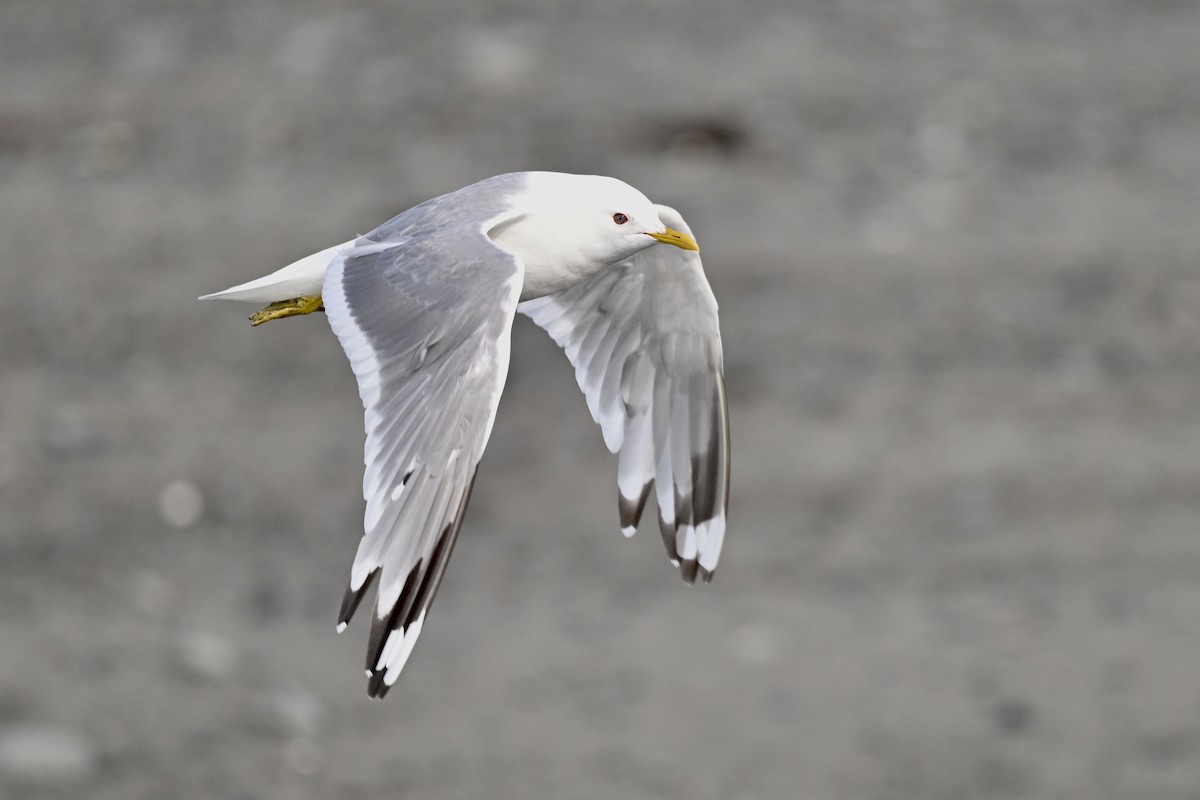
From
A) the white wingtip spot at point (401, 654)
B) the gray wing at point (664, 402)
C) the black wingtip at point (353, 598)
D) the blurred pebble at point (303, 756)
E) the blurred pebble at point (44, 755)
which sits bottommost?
the blurred pebble at point (44, 755)

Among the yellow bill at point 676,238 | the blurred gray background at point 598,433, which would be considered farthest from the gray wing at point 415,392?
the blurred gray background at point 598,433

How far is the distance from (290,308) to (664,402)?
0.87 m

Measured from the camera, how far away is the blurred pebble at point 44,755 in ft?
20.6

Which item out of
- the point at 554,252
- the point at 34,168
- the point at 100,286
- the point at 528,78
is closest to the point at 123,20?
the point at 34,168

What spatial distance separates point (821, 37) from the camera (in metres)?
7.83

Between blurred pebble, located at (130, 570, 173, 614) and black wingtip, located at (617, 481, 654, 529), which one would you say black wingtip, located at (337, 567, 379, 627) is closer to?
black wingtip, located at (617, 481, 654, 529)

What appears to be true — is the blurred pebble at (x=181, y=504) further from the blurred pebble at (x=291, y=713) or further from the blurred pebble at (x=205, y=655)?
the blurred pebble at (x=291, y=713)

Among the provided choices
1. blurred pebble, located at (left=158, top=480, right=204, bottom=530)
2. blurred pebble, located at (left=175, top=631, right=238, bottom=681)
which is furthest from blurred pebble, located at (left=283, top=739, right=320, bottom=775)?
blurred pebble, located at (left=158, top=480, right=204, bottom=530)

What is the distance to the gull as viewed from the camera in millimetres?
2895

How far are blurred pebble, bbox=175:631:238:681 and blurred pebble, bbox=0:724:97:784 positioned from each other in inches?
18.2

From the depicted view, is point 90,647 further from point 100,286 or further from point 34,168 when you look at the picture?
point 34,168

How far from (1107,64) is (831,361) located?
195 centimetres

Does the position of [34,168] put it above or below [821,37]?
below

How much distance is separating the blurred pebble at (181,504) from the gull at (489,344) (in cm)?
333
